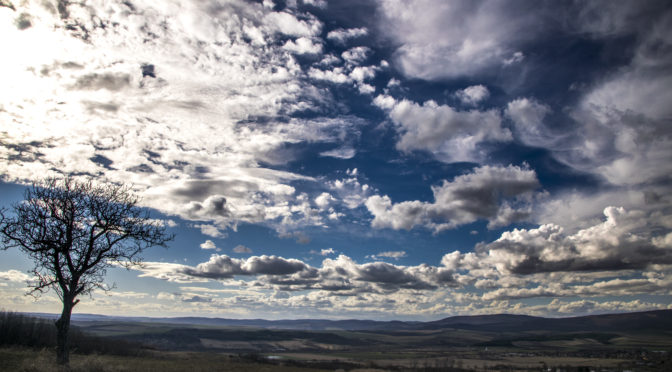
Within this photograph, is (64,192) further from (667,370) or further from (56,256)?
(667,370)

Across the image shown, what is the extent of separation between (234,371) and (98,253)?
1814 centimetres

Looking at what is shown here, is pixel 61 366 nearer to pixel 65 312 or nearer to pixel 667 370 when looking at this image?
pixel 65 312

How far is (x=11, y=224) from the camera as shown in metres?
27.7

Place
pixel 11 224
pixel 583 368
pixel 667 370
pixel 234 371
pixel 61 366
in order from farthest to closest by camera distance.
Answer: pixel 583 368 → pixel 667 370 → pixel 234 371 → pixel 11 224 → pixel 61 366

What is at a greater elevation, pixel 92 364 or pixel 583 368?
pixel 92 364

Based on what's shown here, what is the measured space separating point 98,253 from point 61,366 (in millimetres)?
8822

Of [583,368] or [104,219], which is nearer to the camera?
[104,219]

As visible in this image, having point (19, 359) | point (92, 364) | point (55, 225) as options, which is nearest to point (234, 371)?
point (92, 364)

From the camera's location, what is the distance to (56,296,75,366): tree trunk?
25.6m

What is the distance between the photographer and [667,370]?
14500cm

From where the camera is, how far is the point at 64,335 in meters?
26.5

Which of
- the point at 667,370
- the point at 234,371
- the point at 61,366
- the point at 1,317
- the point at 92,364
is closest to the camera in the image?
the point at 61,366

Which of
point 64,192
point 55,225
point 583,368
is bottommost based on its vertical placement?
point 583,368

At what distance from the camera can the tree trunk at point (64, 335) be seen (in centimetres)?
2562
